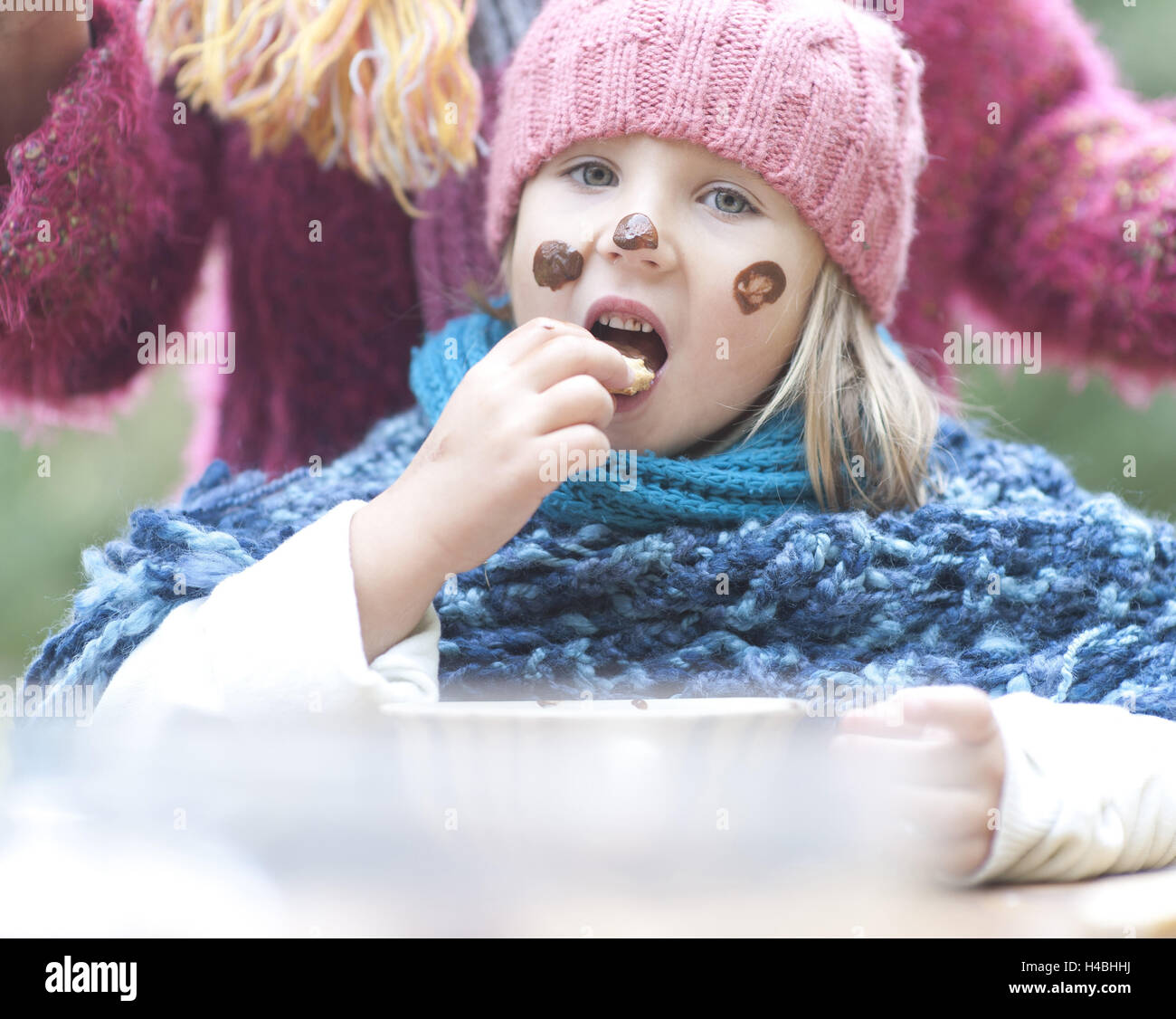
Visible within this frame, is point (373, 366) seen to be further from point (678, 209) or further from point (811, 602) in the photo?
point (811, 602)

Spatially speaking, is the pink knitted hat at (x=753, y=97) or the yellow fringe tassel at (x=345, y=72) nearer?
the pink knitted hat at (x=753, y=97)

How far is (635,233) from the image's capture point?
0.79m

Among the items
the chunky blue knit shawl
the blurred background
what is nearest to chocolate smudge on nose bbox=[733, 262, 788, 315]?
the chunky blue knit shawl

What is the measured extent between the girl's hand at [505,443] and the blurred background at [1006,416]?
3.48 feet

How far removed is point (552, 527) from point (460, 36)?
423 millimetres

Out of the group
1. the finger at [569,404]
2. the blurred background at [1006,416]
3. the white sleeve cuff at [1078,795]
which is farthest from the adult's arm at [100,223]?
the white sleeve cuff at [1078,795]

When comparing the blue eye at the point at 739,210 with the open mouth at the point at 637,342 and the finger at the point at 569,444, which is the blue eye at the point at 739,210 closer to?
the open mouth at the point at 637,342

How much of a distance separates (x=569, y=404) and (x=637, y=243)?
0.14 meters

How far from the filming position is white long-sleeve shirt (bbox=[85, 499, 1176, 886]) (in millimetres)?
636

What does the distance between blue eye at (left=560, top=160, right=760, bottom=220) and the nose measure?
0.06m

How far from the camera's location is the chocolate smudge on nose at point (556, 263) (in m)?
0.82

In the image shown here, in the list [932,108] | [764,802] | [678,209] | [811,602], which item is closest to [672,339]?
[678,209]

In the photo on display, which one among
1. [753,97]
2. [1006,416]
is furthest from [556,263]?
[1006,416]

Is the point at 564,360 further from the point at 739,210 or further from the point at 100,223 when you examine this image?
the point at 100,223
